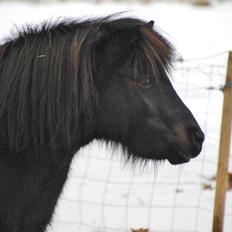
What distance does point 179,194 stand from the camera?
531 cm

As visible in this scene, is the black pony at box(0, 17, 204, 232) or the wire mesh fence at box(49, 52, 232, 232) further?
the wire mesh fence at box(49, 52, 232, 232)

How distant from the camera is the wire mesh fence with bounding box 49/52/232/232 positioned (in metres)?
4.79

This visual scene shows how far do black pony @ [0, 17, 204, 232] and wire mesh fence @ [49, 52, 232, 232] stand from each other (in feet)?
5.08

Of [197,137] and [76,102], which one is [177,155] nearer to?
[197,137]

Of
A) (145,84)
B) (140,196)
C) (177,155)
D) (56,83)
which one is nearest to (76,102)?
(56,83)

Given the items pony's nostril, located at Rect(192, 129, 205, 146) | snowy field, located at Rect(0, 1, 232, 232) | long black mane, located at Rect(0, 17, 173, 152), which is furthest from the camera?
snowy field, located at Rect(0, 1, 232, 232)

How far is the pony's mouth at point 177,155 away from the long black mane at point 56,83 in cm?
43

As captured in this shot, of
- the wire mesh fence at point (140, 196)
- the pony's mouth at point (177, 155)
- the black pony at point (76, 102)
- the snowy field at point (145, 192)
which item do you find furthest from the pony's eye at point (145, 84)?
the wire mesh fence at point (140, 196)

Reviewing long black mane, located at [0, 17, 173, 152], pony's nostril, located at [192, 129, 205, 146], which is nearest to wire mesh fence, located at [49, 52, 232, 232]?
pony's nostril, located at [192, 129, 205, 146]

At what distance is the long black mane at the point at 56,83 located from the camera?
2.86 m

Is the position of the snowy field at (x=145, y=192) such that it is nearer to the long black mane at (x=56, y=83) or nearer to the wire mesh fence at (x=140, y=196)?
the wire mesh fence at (x=140, y=196)

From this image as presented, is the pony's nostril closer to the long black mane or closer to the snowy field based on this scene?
the long black mane

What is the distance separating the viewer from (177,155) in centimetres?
301

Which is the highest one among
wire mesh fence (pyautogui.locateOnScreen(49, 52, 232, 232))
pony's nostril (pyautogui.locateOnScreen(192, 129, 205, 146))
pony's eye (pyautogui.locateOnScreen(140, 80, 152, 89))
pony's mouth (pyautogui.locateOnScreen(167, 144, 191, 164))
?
pony's eye (pyautogui.locateOnScreen(140, 80, 152, 89))
